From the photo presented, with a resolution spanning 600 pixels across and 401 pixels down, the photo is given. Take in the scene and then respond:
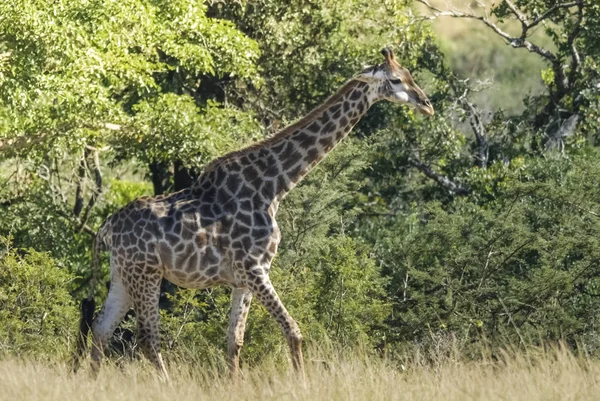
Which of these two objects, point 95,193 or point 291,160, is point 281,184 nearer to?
point 291,160

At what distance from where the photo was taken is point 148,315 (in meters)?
11.5

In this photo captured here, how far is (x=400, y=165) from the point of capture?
20984mm

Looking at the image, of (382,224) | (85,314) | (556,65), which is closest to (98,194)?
(382,224)

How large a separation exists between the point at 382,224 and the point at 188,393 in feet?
39.2

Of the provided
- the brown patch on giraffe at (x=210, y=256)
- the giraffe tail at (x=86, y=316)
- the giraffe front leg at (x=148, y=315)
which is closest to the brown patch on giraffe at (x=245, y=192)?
the brown patch on giraffe at (x=210, y=256)

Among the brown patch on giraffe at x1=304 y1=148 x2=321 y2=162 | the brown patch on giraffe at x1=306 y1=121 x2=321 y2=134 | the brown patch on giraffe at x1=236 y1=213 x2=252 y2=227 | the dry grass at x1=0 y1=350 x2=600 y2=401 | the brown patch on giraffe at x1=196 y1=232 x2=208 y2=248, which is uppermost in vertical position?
the brown patch on giraffe at x1=306 y1=121 x2=321 y2=134

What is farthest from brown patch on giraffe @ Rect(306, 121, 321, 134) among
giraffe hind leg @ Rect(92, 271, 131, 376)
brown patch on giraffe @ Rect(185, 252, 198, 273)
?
giraffe hind leg @ Rect(92, 271, 131, 376)

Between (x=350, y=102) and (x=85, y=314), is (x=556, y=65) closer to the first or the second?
(x=350, y=102)

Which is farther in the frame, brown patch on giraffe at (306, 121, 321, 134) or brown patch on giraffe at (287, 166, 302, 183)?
brown patch on giraffe at (306, 121, 321, 134)

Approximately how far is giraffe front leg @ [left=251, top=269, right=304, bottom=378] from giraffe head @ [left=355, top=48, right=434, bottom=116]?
1.95 meters

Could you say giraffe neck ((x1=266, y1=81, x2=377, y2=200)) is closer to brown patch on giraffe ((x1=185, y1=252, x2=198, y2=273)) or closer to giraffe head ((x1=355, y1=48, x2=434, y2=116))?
giraffe head ((x1=355, y1=48, x2=434, y2=116))

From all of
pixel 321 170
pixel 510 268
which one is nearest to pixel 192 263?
pixel 510 268

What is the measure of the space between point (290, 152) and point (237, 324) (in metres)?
1.59

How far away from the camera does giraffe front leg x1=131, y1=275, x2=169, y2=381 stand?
1150cm
